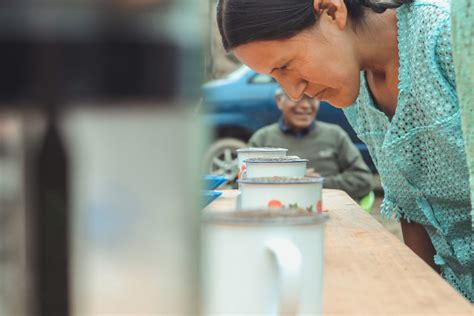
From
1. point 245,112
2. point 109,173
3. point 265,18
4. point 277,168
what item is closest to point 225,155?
point 245,112

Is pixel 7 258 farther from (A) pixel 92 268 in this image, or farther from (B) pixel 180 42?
(B) pixel 180 42

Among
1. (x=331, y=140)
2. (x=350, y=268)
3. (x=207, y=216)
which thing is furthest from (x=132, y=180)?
(x=331, y=140)

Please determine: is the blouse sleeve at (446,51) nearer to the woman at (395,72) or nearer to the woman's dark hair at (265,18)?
the woman at (395,72)

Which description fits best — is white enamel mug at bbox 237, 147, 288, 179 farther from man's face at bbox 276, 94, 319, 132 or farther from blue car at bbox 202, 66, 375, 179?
blue car at bbox 202, 66, 375, 179

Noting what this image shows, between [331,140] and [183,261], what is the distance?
13.6 feet

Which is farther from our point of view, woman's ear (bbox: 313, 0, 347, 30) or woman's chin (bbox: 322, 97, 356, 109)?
woman's chin (bbox: 322, 97, 356, 109)

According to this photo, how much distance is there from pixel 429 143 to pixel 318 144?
276 cm

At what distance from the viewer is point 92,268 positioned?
1.43 ft

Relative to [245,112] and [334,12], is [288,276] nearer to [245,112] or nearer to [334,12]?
[334,12]

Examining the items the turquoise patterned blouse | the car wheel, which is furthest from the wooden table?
the car wheel

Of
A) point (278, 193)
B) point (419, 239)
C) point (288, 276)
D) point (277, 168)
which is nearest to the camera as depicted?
point (288, 276)

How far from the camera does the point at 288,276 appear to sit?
0.70 m

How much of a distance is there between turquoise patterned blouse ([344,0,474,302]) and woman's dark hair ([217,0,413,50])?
0.25 metres

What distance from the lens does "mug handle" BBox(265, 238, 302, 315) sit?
699 mm
